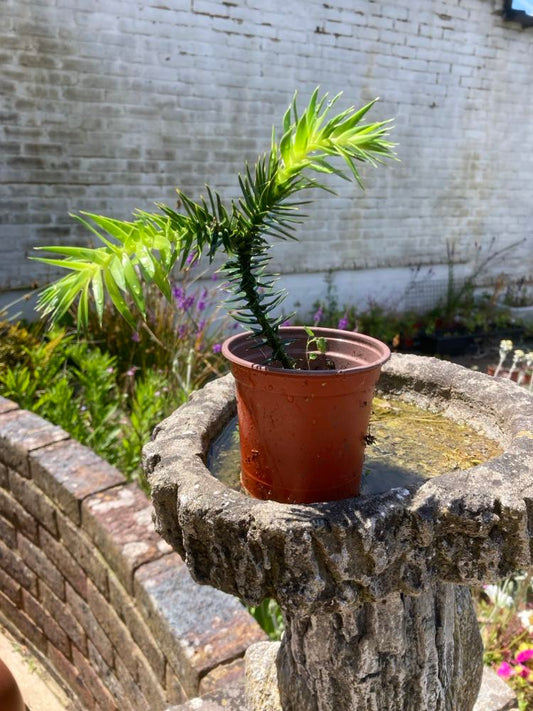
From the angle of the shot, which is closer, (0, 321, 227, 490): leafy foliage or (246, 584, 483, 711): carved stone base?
(246, 584, 483, 711): carved stone base

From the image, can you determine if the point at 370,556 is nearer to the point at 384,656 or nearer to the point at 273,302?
the point at 384,656

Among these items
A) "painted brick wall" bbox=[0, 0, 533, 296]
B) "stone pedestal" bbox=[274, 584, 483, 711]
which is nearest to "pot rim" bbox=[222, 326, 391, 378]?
"stone pedestal" bbox=[274, 584, 483, 711]

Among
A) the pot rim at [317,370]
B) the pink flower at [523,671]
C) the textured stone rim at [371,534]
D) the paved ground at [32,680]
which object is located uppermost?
the pot rim at [317,370]

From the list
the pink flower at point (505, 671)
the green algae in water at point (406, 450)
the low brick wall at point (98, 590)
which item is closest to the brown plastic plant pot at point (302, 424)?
the green algae in water at point (406, 450)

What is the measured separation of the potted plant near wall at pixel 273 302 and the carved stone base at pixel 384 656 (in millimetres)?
301

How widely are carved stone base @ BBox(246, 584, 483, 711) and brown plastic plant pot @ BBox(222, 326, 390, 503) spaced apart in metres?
0.29

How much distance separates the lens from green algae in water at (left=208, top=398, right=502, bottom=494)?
4.24 ft

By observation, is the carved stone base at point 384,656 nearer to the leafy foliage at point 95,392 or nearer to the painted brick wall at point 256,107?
the leafy foliage at point 95,392

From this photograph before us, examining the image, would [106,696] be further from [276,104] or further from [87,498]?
[276,104]

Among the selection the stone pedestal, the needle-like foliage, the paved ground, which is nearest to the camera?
the needle-like foliage

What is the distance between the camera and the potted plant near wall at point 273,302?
101 centimetres

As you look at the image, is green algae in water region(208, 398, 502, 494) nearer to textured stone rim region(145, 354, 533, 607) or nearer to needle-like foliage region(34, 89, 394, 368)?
textured stone rim region(145, 354, 533, 607)

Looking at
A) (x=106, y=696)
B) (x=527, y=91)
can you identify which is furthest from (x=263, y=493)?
(x=527, y=91)

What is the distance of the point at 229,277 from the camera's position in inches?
45.1
